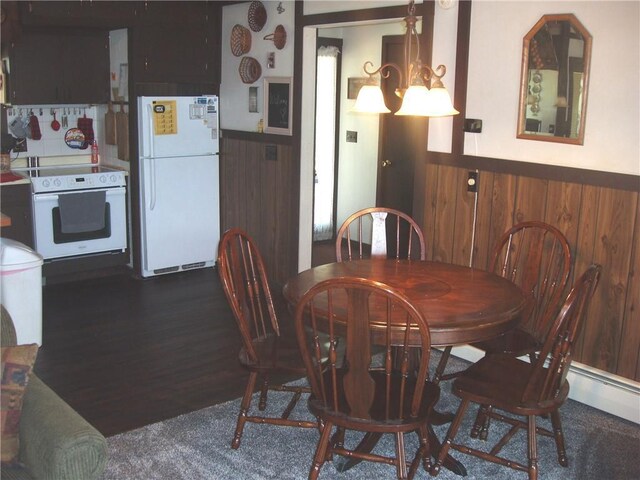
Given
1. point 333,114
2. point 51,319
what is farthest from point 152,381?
point 333,114

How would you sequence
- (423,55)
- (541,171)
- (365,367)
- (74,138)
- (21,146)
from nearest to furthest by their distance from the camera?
(365,367), (541,171), (423,55), (21,146), (74,138)

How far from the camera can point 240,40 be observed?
18.9ft

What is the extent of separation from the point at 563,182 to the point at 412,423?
175cm

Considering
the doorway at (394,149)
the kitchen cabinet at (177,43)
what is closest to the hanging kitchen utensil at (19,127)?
the kitchen cabinet at (177,43)

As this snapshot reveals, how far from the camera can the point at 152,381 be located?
391 centimetres

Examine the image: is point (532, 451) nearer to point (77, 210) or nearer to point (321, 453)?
point (321, 453)

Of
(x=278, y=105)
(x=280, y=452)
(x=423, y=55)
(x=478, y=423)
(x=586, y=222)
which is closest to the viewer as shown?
(x=280, y=452)

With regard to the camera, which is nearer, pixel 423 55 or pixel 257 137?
pixel 423 55

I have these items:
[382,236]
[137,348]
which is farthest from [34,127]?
[382,236]

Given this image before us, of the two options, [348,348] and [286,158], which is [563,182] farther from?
[286,158]

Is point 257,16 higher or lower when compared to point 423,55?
higher

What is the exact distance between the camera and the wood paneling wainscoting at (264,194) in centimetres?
550

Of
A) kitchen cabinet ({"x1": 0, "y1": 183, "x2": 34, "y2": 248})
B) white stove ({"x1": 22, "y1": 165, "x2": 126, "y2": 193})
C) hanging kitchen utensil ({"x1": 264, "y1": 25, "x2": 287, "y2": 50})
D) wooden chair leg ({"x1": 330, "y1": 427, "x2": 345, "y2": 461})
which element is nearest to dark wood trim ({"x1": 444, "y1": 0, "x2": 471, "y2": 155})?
hanging kitchen utensil ({"x1": 264, "y1": 25, "x2": 287, "y2": 50})

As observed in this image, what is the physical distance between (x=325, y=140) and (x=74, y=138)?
2241 millimetres
